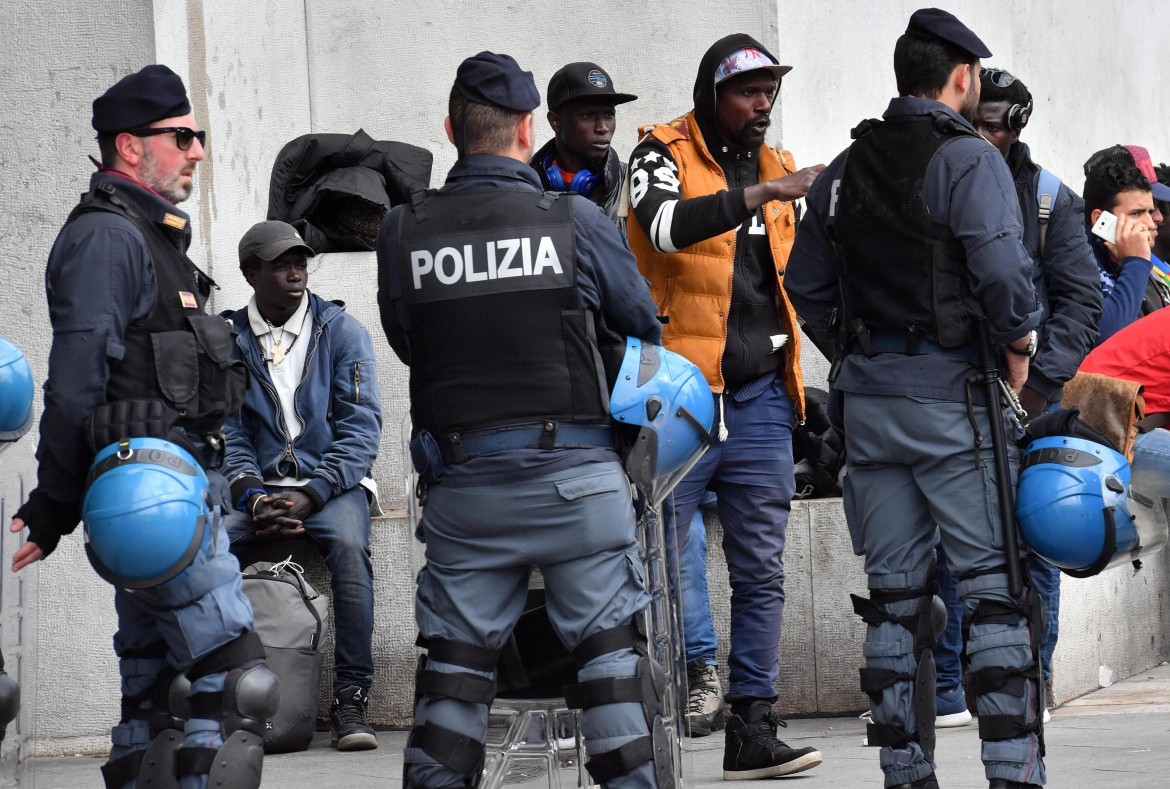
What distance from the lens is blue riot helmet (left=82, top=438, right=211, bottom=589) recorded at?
399 cm

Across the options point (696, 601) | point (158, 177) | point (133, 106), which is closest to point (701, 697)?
point (696, 601)

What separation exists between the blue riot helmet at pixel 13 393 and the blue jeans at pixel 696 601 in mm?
2344

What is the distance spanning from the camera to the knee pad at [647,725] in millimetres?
3826

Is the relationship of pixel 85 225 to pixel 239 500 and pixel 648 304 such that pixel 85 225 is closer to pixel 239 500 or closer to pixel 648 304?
pixel 648 304

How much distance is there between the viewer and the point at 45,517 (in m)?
4.22

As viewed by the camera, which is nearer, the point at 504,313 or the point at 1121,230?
the point at 504,313

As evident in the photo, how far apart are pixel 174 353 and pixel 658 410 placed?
1262mm

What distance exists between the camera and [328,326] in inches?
261

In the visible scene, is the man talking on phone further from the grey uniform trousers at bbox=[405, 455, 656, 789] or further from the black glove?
the black glove

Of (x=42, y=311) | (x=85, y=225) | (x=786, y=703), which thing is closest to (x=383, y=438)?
(x=42, y=311)

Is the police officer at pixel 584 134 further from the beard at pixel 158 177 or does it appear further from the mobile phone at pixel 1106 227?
the beard at pixel 158 177

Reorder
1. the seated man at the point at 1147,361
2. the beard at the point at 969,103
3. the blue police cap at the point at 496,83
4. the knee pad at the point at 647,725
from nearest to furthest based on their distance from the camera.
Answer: the knee pad at the point at 647,725 < the blue police cap at the point at 496,83 < the beard at the point at 969,103 < the seated man at the point at 1147,361

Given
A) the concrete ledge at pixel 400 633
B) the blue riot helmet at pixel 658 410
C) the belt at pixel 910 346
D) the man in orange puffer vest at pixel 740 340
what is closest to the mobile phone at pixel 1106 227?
the concrete ledge at pixel 400 633

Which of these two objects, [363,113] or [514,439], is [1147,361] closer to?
[514,439]
